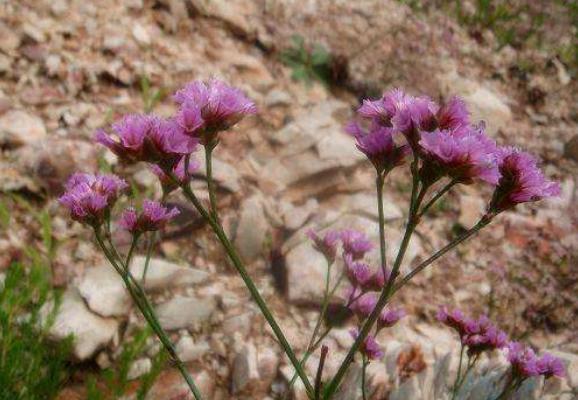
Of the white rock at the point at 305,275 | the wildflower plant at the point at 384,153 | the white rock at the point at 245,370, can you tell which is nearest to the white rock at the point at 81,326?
the white rock at the point at 245,370

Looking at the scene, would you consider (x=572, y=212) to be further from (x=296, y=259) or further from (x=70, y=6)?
(x=70, y=6)

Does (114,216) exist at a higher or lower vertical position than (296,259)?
higher

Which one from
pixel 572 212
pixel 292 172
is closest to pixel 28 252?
pixel 292 172

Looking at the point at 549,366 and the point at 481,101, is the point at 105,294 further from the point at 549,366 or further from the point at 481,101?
the point at 481,101

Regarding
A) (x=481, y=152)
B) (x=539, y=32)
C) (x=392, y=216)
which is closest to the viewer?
(x=481, y=152)

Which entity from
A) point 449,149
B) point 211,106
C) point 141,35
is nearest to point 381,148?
point 449,149

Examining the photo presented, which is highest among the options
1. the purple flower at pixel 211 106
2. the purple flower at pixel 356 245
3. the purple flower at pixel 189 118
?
the purple flower at pixel 356 245

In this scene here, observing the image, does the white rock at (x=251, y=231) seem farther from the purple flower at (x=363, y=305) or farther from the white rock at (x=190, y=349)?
the purple flower at (x=363, y=305)
